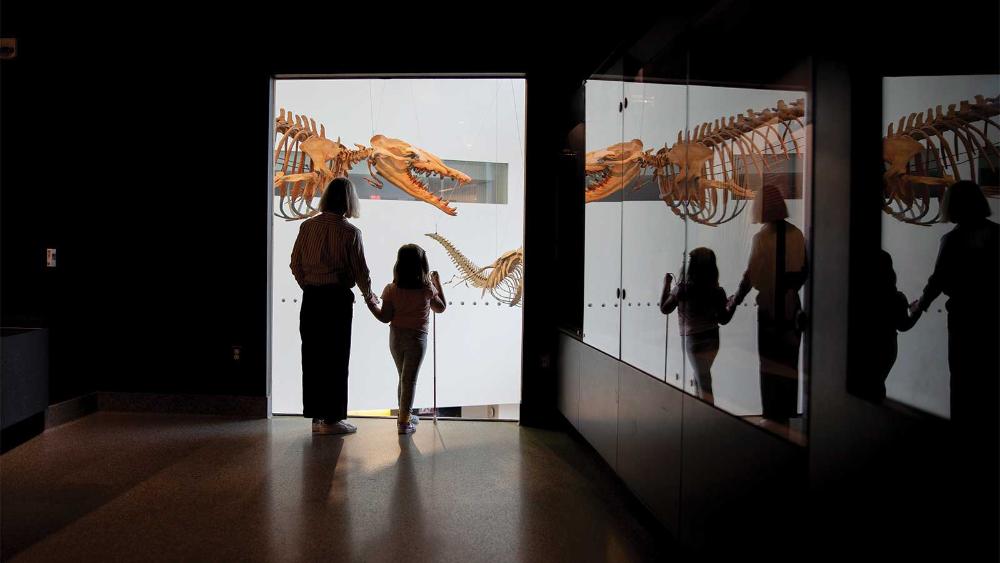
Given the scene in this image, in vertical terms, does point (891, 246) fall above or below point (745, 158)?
below

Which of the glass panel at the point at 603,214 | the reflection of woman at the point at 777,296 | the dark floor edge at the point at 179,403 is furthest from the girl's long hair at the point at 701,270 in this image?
the dark floor edge at the point at 179,403

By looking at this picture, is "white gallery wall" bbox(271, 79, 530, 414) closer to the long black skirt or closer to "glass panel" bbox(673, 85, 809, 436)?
the long black skirt

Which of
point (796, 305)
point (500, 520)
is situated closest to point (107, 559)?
point (500, 520)

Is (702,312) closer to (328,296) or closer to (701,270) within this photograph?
(701,270)

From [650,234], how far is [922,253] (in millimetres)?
1165

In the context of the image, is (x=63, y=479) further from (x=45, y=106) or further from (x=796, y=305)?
(x=796, y=305)

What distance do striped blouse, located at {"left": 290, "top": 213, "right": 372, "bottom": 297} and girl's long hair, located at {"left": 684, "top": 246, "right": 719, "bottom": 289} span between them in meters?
2.63

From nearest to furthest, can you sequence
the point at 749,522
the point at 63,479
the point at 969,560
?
1. the point at 969,560
2. the point at 749,522
3. the point at 63,479

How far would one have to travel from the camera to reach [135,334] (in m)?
5.12

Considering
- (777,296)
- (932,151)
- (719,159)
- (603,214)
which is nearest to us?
(777,296)

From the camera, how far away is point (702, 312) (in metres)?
2.42

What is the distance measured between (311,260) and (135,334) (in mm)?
1759

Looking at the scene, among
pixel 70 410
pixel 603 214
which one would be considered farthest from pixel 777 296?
pixel 70 410

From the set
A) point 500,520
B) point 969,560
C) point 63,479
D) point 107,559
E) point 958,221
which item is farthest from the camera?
point 63,479
